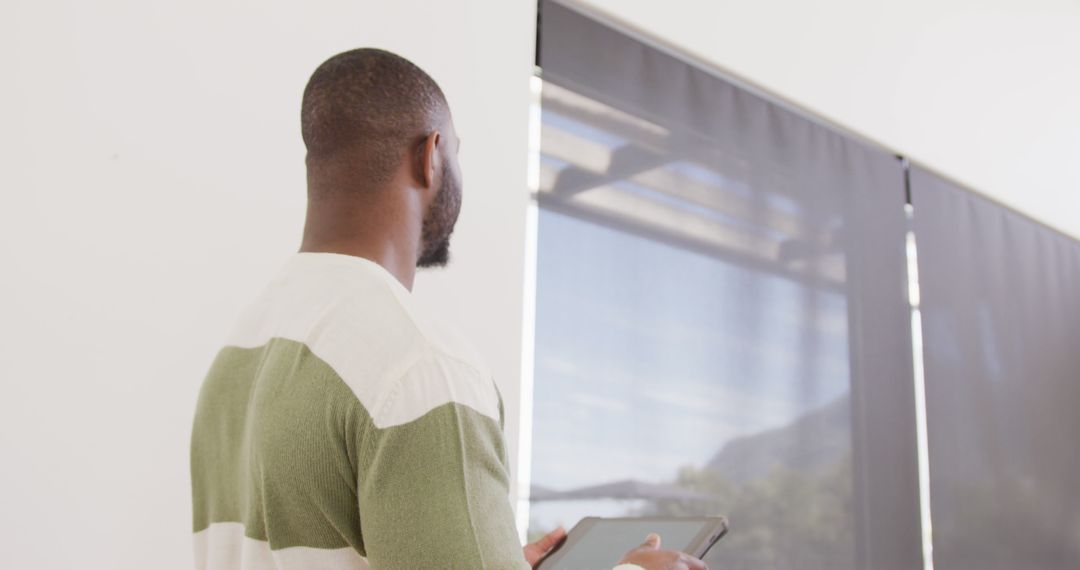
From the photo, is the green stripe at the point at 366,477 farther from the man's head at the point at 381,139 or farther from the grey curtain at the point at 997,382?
the grey curtain at the point at 997,382

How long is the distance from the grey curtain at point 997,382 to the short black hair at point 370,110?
289 cm

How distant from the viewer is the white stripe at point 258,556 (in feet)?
2.90

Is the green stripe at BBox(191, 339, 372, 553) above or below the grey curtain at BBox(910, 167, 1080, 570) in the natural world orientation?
below

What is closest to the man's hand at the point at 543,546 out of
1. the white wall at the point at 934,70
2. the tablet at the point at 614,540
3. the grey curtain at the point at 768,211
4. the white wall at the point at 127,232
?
the tablet at the point at 614,540

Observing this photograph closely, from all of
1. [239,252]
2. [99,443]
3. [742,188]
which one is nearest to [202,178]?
[239,252]

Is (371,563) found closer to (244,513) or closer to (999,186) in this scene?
(244,513)

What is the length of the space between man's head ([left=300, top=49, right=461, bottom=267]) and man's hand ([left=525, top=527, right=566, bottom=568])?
35 cm

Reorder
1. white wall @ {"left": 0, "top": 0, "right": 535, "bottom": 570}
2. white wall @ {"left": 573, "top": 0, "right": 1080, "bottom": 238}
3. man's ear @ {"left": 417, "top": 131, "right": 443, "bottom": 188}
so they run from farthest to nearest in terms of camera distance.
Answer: white wall @ {"left": 573, "top": 0, "right": 1080, "bottom": 238}, white wall @ {"left": 0, "top": 0, "right": 535, "bottom": 570}, man's ear @ {"left": 417, "top": 131, "right": 443, "bottom": 188}

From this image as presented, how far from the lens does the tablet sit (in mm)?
1186

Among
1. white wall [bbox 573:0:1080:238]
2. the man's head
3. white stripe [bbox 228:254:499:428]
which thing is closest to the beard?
the man's head

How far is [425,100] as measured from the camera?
1129 millimetres

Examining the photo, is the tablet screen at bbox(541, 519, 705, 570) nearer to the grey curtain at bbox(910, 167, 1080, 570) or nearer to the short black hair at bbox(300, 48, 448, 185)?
the short black hair at bbox(300, 48, 448, 185)

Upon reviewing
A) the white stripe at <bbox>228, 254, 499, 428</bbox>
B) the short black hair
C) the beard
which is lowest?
the white stripe at <bbox>228, 254, 499, 428</bbox>

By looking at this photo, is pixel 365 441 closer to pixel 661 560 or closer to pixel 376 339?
pixel 376 339
